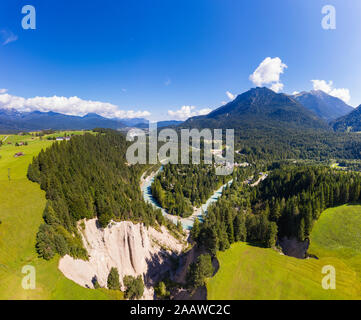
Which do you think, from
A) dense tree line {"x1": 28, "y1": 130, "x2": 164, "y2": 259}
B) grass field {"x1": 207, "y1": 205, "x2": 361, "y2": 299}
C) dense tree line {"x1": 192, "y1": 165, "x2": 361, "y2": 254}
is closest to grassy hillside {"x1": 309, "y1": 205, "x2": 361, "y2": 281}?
grass field {"x1": 207, "y1": 205, "x2": 361, "y2": 299}

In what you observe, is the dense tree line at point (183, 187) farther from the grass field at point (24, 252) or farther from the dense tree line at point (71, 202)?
the grass field at point (24, 252)

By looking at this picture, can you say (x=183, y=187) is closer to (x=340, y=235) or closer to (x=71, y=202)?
(x=71, y=202)

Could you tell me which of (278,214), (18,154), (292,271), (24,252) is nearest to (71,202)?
(24,252)

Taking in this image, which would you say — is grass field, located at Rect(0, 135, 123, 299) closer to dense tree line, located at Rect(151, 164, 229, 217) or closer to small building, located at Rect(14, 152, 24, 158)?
small building, located at Rect(14, 152, 24, 158)

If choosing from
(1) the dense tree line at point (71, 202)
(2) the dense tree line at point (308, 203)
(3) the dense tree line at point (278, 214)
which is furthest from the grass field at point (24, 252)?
(2) the dense tree line at point (308, 203)

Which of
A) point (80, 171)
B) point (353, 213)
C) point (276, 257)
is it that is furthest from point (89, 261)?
point (353, 213)
